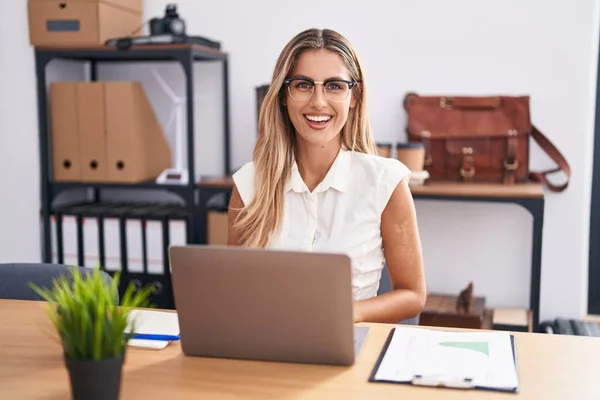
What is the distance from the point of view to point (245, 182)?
186 centimetres

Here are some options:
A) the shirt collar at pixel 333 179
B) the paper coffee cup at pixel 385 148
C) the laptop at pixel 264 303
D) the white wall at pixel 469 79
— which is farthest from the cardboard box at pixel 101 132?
the laptop at pixel 264 303

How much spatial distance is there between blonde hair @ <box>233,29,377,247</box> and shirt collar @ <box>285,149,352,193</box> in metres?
0.02

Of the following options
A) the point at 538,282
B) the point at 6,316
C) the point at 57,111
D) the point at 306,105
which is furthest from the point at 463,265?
the point at 6,316

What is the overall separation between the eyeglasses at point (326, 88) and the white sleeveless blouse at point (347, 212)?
158 millimetres

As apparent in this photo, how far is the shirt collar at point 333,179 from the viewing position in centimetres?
180

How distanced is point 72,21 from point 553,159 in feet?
6.80

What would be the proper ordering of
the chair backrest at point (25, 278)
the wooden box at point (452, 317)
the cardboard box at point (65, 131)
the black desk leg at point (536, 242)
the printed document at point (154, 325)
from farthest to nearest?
the cardboard box at point (65, 131), the wooden box at point (452, 317), the black desk leg at point (536, 242), the chair backrest at point (25, 278), the printed document at point (154, 325)

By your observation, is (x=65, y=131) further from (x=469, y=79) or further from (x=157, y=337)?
(x=157, y=337)

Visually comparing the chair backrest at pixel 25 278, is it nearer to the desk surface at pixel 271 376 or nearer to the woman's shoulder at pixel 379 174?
the desk surface at pixel 271 376

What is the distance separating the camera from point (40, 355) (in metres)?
1.27

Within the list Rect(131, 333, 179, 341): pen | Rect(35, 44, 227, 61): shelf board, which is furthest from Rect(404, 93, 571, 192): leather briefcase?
Rect(131, 333, 179, 341): pen

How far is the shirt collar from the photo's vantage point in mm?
1800

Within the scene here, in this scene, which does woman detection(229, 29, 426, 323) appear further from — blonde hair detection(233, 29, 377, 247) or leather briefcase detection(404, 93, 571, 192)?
leather briefcase detection(404, 93, 571, 192)

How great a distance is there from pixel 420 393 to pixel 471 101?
2.12 meters
